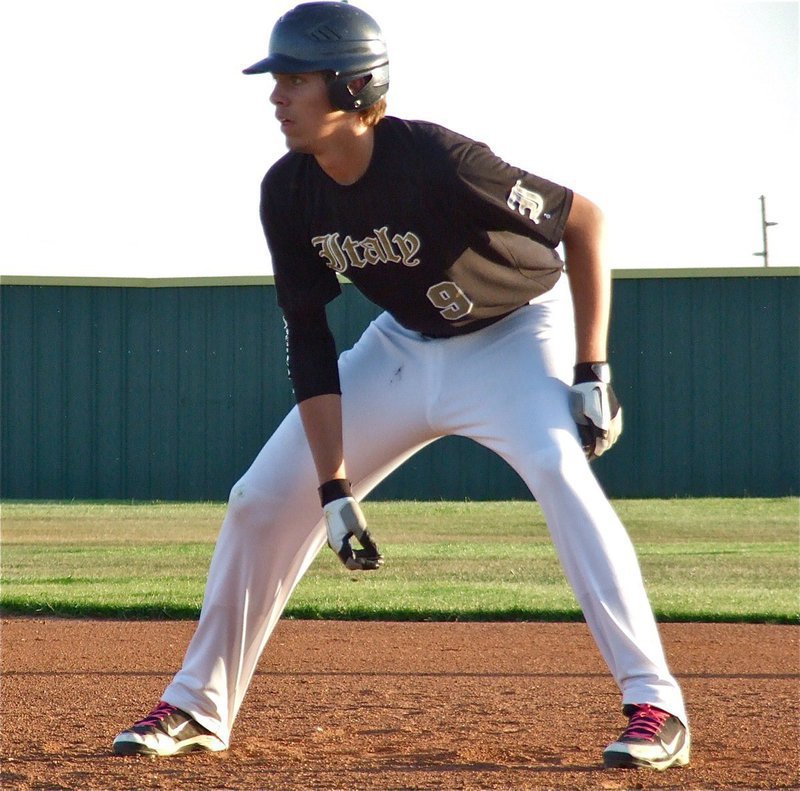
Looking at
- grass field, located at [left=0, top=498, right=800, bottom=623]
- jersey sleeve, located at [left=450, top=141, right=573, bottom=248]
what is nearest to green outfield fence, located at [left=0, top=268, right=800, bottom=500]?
grass field, located at [left=0, top=498, right=800, bottom=623]

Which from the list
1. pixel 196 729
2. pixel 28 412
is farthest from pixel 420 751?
pixel 28 412

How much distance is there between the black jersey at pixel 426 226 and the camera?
3266 millimetres

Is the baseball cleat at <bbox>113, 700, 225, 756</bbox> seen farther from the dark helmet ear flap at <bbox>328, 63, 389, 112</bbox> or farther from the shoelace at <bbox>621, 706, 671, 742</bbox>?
Answer: the dark helmet ear flap at <bbox>328, 63, 389, 112</bbox>

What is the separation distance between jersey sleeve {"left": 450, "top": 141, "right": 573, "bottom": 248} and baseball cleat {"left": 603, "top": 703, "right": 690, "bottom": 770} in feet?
3.95

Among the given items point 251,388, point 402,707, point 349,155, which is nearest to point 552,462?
point 349,155

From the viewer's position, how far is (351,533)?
3361 millimetres

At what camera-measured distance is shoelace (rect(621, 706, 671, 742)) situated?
3.07 metres

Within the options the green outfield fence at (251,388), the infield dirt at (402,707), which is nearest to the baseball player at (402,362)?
the infield dirt at (402,707)

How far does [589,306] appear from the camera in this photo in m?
3.41

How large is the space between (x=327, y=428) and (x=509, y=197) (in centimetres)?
77

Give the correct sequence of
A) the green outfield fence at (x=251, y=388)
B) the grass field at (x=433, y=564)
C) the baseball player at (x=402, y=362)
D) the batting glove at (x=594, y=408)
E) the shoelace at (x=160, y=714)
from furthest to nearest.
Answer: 1. the green outfield fence at (x=251, y=388)
2. the grass field at (x=433, y=564)
3. the shoelace at (x=160, y=714)
4. the batting glove at (x=594, y=408)
5. the baseball player at (x=402, y=362)

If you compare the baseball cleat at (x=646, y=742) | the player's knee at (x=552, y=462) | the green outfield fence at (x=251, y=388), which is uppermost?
the player's knee at (x=552, y=462)

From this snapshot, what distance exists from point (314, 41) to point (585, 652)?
10.8 ft

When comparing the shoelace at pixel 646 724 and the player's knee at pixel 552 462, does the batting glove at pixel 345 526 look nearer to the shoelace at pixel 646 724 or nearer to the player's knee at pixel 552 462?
the player's knee at pixel 552 462
